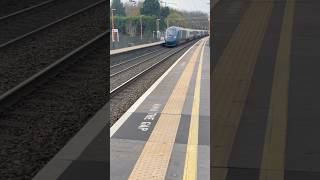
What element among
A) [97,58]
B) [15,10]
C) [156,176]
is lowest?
[156,176]

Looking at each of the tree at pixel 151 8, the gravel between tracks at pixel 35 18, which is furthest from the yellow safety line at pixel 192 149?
the tree at pixel 151 8

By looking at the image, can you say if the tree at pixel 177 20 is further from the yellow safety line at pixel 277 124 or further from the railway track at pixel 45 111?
the yellow safety line at pixel 277 124

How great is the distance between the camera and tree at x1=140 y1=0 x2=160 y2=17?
88.7 metres

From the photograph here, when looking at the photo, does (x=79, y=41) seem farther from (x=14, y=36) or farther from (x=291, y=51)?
(x=291, y=51)

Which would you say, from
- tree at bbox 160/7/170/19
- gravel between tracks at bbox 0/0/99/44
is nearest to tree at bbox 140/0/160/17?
tree at bbox 160/7/170/19

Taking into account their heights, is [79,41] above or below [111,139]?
above

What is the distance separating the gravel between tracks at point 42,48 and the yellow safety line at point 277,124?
546cm

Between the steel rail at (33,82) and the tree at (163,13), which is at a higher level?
the tree at (163,13)

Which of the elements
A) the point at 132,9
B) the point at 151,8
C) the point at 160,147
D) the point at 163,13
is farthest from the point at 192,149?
the point at 132,9

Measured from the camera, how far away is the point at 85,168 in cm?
533

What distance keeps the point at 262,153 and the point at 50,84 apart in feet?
18.8

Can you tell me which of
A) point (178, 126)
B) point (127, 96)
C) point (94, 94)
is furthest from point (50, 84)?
point (178, 126)

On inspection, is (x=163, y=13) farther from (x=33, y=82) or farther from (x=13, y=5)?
(x=33, y=82)

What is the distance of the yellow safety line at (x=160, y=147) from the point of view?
17.3ft
